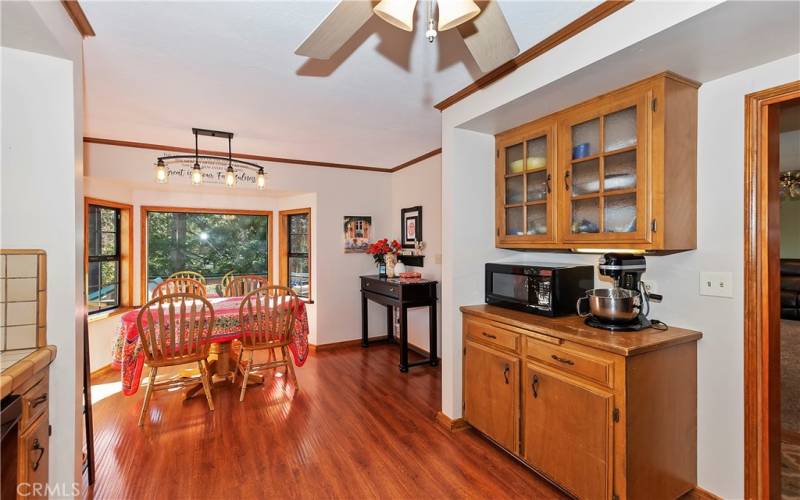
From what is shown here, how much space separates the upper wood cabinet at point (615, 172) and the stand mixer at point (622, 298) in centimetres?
15

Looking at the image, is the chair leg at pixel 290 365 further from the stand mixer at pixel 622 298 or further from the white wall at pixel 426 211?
the stand mixer at pixel 622 298

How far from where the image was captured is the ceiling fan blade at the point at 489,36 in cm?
123

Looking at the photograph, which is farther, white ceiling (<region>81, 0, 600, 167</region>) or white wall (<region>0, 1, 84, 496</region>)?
white ceiling (<region>81, 0, 600, 167</region>)

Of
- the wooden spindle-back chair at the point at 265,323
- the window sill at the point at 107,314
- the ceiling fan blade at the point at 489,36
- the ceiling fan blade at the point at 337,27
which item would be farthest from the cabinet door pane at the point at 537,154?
the window sill at the point at 107,314

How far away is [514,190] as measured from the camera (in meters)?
2.64

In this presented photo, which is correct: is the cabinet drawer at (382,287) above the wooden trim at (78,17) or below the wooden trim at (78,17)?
below

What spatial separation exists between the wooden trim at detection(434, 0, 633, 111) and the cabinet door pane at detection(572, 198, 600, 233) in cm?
85

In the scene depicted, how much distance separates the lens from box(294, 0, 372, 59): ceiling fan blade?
115 cm

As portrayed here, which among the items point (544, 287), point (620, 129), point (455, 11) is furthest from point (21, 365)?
point (620, 129)

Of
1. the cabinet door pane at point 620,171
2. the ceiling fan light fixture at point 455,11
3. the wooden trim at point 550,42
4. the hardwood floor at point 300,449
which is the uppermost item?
the wooden trim at point 550,42

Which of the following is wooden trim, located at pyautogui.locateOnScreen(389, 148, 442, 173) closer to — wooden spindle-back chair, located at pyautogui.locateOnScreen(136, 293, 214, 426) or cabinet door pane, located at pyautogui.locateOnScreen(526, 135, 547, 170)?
cabinet door pane, located at pyautogui.locateOnScreen(526, 135, 547, 170)

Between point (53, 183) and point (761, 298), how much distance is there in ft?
10.5

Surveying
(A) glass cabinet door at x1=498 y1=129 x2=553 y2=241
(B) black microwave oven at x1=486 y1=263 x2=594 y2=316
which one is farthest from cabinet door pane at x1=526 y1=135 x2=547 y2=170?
(B) black microwave oven at x1=486 y1=263 x2=594 y2=316

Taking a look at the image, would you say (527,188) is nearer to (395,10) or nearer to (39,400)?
(395,10)
